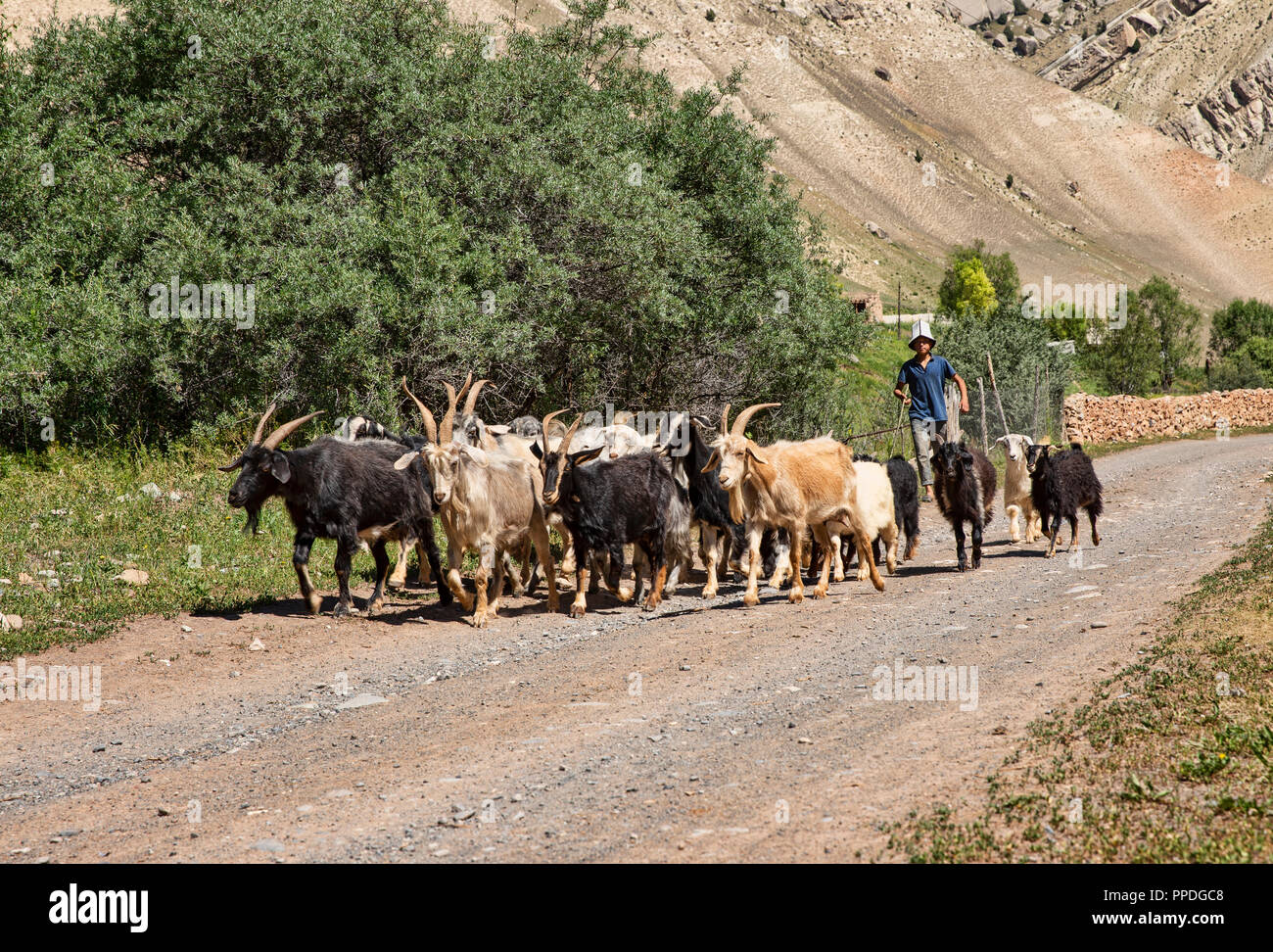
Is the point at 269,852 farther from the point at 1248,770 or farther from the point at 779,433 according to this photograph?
the point at 779,433

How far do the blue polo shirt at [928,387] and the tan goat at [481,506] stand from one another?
15.6 feet

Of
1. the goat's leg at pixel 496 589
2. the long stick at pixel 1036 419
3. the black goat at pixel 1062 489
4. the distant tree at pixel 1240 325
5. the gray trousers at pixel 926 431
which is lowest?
the goat's leg at pixel 496 589

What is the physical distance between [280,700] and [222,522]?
6257mm

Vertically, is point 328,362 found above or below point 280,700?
above

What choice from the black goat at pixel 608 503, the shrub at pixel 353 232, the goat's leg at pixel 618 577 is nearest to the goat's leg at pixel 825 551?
the black goat at pixel 608 503

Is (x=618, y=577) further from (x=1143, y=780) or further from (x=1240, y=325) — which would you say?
(x=1240, y=325)

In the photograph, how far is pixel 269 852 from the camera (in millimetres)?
5062

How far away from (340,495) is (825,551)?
5030 millimetres

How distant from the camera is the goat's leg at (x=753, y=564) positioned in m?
11.2

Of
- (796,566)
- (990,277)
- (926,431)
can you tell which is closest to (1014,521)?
(926,431)

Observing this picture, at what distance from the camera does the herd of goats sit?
11.2 metres

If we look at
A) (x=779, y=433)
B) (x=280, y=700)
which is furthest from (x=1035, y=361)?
(x=280, y=700)

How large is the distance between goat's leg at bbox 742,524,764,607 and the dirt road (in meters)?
0.17

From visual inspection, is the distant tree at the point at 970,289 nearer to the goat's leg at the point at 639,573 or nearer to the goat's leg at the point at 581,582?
the goat's leg at the point at 639,573
